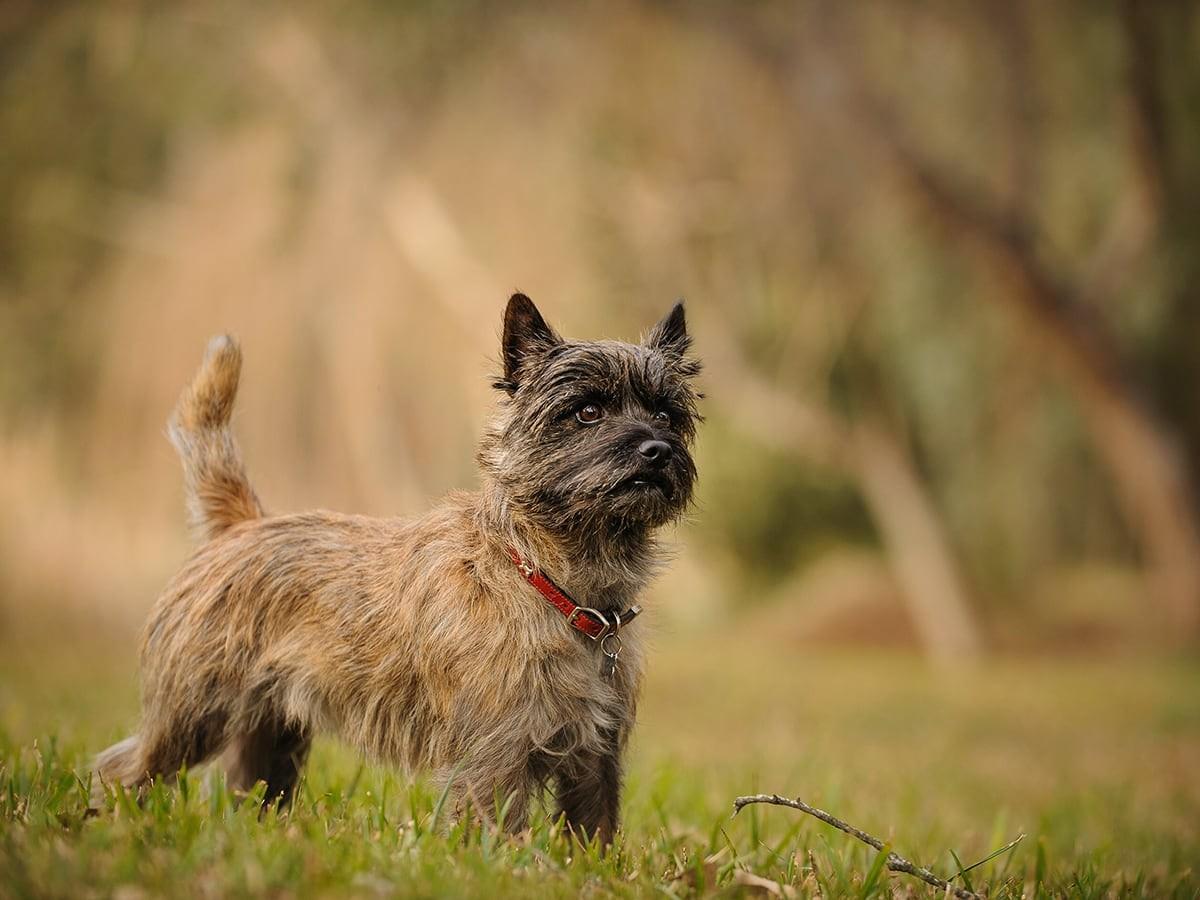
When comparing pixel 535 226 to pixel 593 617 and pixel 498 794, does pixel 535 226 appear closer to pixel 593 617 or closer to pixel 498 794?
pixel 593 617

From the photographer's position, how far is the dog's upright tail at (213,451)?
4840 millimetres

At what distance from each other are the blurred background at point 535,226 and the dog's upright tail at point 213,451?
7789 mm

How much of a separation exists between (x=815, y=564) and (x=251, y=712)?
2263 centimetres

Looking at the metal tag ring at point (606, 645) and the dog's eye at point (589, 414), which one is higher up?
the dog's eye at point (589, 414)

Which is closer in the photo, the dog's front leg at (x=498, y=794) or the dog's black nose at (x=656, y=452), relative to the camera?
the dog's front leg at (x=498, y=794)

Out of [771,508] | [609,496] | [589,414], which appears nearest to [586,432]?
[589,414]

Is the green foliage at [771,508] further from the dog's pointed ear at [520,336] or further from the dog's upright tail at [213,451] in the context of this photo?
the dog's pointed ear at [520,336]

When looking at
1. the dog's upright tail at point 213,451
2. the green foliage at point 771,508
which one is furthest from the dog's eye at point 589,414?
the green foliage at point 771,508

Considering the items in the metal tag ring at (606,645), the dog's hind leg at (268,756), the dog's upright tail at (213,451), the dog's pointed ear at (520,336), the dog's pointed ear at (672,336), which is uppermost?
the dog's pointed ear at (672,336)

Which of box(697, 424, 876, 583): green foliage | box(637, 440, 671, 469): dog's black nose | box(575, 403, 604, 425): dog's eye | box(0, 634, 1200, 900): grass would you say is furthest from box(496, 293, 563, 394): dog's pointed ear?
box(697, 424, 876, 583): green foliage

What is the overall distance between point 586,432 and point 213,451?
163 cm

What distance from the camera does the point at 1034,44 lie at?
14453 millimetres

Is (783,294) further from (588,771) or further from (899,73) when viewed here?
(588,771)

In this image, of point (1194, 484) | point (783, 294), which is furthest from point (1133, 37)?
point (783, 294)
